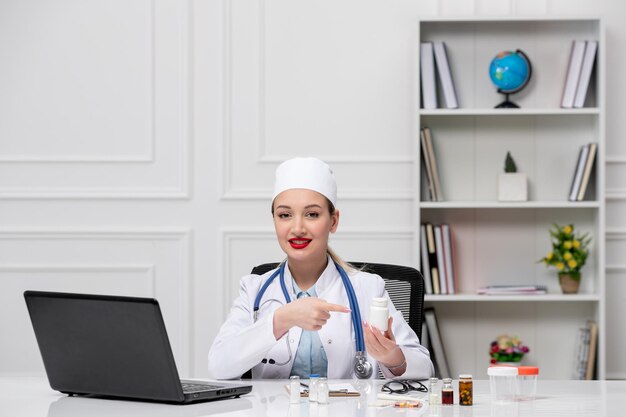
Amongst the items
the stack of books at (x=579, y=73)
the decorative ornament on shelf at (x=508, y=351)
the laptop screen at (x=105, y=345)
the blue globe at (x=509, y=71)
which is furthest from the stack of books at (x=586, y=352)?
the laptop screen at (x=105, y=345)

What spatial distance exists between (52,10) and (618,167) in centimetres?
273

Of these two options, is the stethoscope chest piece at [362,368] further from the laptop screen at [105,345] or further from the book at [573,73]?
the book at [573,73]

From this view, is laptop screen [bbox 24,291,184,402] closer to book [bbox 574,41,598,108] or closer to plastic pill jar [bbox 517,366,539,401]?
plastic pill jar [bbox 517,366,539,401]

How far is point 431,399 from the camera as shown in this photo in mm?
1691

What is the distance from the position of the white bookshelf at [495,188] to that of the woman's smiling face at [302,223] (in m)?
1.88

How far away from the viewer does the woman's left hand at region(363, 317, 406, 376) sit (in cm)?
192

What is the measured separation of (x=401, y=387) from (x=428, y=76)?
2.28 m

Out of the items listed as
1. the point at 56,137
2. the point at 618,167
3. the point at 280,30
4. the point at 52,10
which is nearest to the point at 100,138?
the point at 56,137

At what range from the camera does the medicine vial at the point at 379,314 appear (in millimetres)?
1871

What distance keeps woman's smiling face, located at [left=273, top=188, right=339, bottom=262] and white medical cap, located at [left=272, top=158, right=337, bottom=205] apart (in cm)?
1

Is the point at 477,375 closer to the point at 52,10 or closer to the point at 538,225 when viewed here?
the point at 538,225

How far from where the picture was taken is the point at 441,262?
3.96 meters

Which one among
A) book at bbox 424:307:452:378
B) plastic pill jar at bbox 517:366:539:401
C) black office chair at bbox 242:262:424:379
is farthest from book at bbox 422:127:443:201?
plastic pill jar at bbox 517:366:539:401

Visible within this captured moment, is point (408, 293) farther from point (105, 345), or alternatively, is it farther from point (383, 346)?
point (105, 345)
